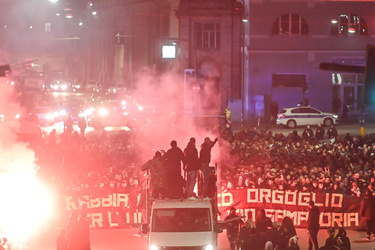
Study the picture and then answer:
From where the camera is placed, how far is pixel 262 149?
27.8 metres

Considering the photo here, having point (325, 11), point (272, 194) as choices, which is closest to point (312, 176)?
point (272, 194)

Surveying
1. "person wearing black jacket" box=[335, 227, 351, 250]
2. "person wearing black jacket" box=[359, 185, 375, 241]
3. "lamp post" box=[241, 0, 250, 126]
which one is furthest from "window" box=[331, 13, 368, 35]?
"person wearing black jacket" box=[335, 227, 351, 250]

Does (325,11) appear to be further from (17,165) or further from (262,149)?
(17,165)

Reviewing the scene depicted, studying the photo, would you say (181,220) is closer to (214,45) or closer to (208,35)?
(214,45)

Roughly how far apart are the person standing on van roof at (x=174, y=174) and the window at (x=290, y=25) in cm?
3829

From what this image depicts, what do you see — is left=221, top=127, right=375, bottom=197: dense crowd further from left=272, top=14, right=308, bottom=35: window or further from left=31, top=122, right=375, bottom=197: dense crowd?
left=272, top=14, right=308, bottom=35: window

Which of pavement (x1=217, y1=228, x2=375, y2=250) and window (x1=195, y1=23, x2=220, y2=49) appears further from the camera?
window (x1=195, y1=23, x2=220, y2=49)

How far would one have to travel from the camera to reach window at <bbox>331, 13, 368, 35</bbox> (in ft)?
182

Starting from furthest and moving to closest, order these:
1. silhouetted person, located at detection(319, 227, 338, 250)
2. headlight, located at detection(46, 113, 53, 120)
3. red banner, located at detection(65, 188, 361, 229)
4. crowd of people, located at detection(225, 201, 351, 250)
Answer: headlight, located at detection(46, 113, 53, 120) < red banner, located at detection(65, 188, 361, 229) < crowd of people, located at detection(225, 201, 351, 250) < silhouetted person, located at detection(319, 227, 338, 250)

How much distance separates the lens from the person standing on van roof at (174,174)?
59.6 ft

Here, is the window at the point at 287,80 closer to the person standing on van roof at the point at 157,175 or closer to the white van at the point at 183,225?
the person standing on van roof at the point at 157,175

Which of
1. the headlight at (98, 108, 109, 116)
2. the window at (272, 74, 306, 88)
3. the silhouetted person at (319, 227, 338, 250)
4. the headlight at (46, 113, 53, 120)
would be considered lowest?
the silhouetted person at (319, 227, 338, 250)

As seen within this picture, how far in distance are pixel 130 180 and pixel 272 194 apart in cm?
391

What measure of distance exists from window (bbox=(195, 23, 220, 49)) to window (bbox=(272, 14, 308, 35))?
18.0 feet
